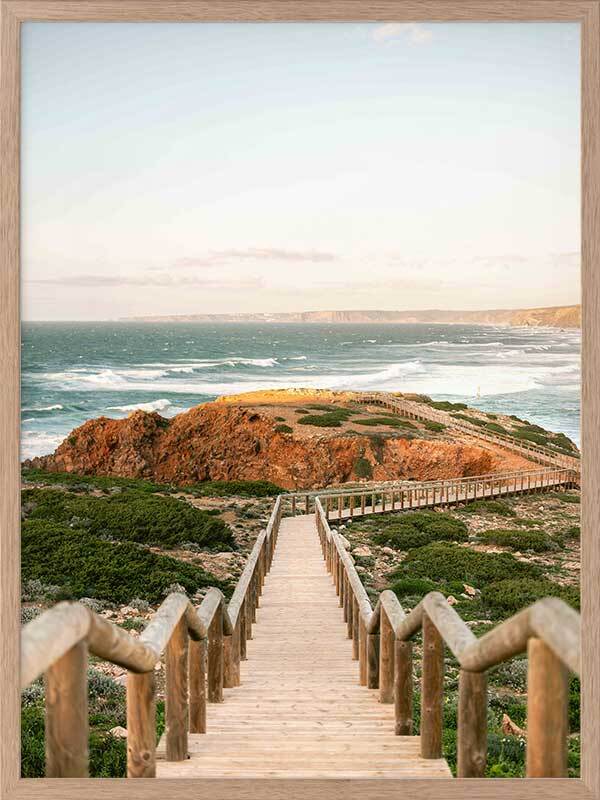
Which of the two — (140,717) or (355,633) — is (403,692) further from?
(355,633)

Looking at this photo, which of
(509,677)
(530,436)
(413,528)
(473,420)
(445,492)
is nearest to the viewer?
(509,677)

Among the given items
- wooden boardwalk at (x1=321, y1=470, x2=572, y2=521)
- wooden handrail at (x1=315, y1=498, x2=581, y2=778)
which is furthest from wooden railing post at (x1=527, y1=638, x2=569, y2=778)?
wooden boardwalk at (x1=321, y1=470, x2=572, y2=521)

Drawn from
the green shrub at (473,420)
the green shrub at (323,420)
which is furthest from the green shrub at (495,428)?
the green shrub at (323,420)

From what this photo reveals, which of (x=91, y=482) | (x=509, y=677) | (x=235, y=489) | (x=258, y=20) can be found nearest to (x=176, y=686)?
(x=258, y=20)

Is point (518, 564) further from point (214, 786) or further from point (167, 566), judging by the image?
point (214, 786)

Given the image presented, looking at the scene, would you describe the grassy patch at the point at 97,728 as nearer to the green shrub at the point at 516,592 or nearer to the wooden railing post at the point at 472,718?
the wooden railing post at the point at 472,718

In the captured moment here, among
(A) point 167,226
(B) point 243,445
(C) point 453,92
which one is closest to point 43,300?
(A) point 167,226
